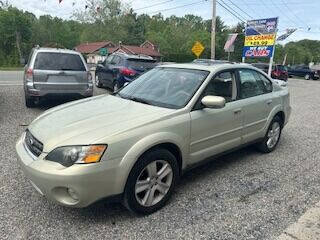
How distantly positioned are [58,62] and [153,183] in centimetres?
586

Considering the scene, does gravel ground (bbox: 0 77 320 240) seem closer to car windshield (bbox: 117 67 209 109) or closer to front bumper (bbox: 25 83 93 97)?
car windshield (bbox: 117 67 209 109)

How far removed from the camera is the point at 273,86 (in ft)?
19.2

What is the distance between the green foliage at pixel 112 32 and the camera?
6338cm

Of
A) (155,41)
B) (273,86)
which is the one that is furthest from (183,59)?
(273,86)

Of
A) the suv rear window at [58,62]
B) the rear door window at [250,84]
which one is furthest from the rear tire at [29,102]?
the rear door window at [250,84]

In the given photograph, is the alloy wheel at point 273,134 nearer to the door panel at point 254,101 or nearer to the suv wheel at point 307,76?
the door panel at point 254,101

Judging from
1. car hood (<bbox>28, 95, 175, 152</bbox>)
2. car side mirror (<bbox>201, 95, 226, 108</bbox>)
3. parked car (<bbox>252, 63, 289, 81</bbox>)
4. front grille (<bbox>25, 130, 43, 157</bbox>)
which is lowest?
parked car (<bbox>252, 63, 289, 81</bbox>)

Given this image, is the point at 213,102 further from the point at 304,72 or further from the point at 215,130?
the point at 304,72

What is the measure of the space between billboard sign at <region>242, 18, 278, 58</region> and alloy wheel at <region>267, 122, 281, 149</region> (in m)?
16.3

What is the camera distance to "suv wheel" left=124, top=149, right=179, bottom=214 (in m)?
3.40

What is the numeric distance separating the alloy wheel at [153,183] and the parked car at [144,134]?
0.03ft

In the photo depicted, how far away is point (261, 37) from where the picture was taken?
71.5ft

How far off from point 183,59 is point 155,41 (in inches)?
997

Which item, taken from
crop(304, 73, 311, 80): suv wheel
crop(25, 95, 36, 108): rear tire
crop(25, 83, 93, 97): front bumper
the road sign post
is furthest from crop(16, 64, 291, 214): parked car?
crop(304, 73, 311, 80): suv wheel
